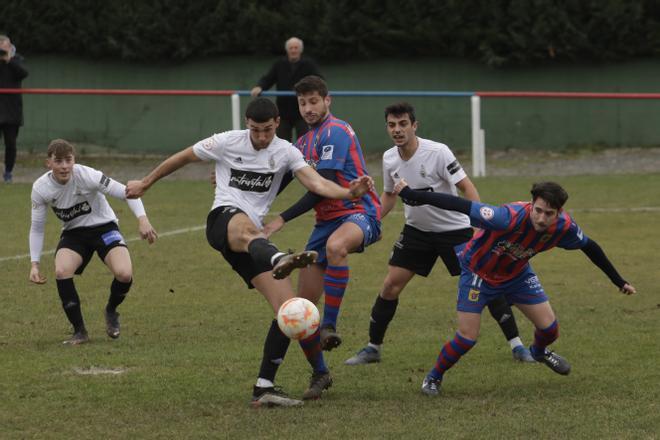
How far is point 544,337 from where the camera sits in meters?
8.11

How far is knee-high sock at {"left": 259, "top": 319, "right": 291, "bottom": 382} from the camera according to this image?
24.5 feet

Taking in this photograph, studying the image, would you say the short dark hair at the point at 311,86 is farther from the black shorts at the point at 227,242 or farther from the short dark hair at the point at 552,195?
the short dark hair at the point at 552,195

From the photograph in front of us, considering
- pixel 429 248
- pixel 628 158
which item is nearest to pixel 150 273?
pixel 429 248

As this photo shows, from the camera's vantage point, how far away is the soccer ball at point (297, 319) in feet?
23.9

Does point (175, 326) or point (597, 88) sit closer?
point (175, 326)

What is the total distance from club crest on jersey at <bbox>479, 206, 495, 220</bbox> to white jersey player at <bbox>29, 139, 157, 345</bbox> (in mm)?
3035

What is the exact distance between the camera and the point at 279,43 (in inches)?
1000

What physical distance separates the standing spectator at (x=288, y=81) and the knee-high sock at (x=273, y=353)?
12158mm

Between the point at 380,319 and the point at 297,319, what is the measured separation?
6.02ft

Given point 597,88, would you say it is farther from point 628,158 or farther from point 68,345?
point 68,345

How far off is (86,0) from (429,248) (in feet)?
59.5

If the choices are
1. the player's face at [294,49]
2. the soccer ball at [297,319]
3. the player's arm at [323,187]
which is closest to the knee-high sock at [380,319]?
the player's arm at [323,187]

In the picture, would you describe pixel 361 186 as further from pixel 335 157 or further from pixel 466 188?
pixel 466 188

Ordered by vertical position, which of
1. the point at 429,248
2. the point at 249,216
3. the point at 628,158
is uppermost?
the point at 249,216
